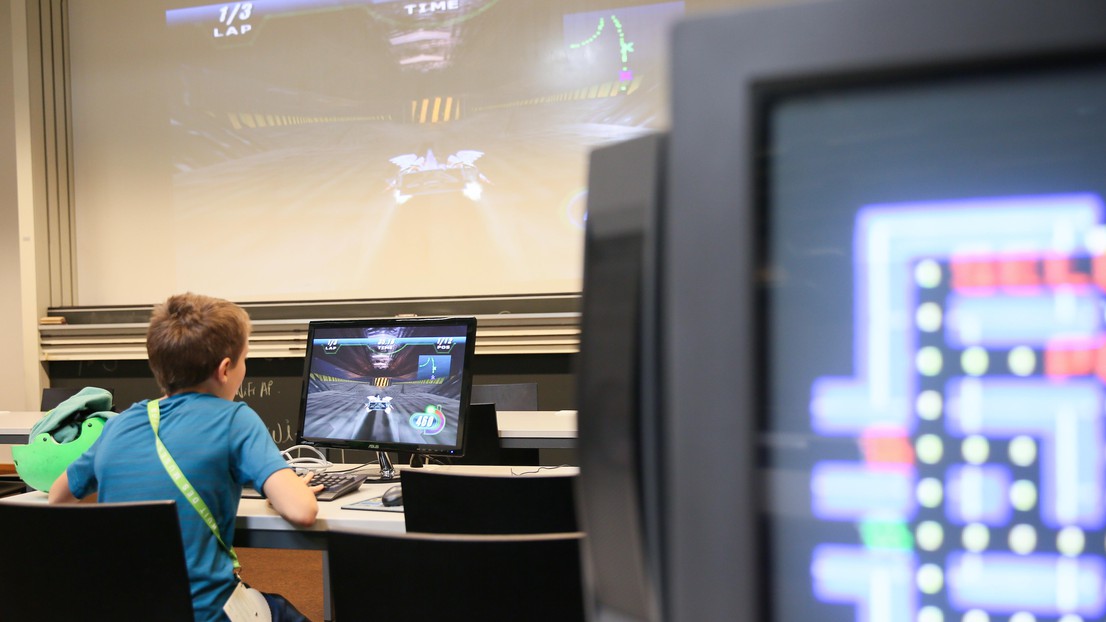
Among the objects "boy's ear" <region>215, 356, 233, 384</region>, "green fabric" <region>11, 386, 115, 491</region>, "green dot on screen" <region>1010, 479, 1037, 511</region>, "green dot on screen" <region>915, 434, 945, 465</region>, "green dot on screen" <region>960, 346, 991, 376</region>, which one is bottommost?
"green fabric" <region>11, 386, 115, 491</region>

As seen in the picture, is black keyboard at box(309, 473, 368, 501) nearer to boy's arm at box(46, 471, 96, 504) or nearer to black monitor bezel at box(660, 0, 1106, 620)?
boy's arm at box(46, 471, 96, 504)

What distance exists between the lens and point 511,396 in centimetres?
317

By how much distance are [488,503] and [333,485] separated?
0.68 meters

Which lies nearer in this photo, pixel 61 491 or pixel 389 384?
Result: pixel 61 491

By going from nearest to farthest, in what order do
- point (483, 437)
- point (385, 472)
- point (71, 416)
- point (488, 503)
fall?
point (488, 503), point (71, 416), point (385, 472), point (483, 437)

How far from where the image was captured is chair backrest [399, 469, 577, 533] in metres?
1.41

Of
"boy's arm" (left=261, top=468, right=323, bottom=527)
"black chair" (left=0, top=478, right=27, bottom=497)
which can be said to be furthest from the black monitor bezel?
"black chair" (left=0, top=478, right=27, bottom=497)

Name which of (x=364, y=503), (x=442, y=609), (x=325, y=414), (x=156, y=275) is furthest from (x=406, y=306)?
(x=442, y=609)

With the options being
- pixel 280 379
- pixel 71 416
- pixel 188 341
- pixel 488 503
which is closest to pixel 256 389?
pixel 280 379

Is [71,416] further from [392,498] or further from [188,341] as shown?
[392,498]

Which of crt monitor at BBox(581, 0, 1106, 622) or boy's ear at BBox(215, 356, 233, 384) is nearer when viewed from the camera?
crt monitor at BBox(581, 0, 1106, 622)

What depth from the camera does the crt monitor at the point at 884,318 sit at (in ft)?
1.10

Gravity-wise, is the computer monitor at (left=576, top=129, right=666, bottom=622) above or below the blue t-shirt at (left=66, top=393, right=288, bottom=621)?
above

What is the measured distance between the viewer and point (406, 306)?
4309mm
